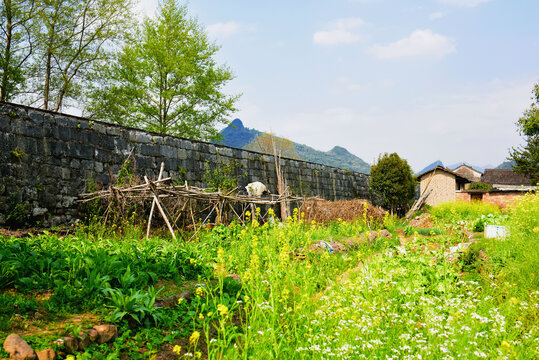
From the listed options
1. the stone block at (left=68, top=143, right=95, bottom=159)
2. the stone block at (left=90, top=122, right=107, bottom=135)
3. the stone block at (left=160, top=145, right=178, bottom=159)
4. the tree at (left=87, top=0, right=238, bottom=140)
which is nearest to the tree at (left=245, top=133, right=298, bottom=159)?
the tree at (left=87, top=0, right=238, bottom=140)

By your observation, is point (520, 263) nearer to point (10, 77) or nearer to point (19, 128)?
point (19, 128)

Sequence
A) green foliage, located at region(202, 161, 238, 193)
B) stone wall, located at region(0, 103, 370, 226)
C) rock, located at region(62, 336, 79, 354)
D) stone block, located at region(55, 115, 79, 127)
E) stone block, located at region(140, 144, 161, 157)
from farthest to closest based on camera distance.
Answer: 1. green foliage, located at region(202, 161, 238, 193)
2. stone block, located at region(140, 144, 161, 157)
3. stone block, located at region(55, 115, 79, 127)
4. stone wall, located at region(0, 103, 370, 226)
5. rock, located at region(62, 336, 79, 354)

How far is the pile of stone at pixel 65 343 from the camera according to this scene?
2.30 metres

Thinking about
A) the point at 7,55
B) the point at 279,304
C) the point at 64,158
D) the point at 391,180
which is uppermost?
the point at 7,55

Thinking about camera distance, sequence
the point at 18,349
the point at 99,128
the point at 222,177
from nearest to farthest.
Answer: the point at 18,349
the point at 99,128
the point at 222,177

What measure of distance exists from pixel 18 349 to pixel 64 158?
21.2ft

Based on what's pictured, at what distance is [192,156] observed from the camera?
10672 millimetres

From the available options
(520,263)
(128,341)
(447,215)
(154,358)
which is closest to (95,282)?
(128,341)

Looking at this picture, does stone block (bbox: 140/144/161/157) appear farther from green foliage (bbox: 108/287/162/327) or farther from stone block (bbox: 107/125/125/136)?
green foliage (bbox: 108/287/162/327)

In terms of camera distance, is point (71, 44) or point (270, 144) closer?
point (71, 44)

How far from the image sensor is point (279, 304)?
3.96m

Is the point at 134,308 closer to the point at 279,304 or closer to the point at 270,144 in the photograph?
the point at 279,304

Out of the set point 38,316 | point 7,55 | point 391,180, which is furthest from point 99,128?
point 391,180

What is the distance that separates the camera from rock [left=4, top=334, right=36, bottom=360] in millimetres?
2283
